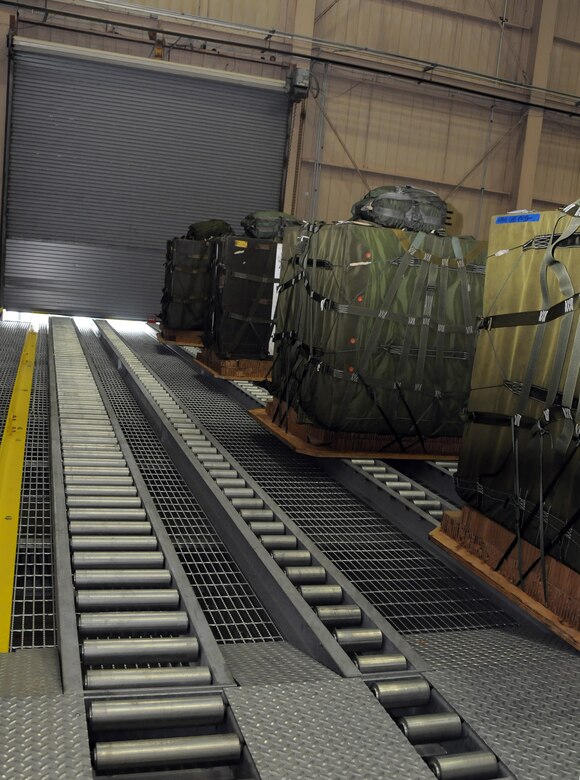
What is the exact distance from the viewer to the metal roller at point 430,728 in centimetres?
226

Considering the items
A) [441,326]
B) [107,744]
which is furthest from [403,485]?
[107,744]

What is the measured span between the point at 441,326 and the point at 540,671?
121 inches

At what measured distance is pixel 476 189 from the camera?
59.1 feet

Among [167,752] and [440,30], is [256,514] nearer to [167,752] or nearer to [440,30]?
[167,752]

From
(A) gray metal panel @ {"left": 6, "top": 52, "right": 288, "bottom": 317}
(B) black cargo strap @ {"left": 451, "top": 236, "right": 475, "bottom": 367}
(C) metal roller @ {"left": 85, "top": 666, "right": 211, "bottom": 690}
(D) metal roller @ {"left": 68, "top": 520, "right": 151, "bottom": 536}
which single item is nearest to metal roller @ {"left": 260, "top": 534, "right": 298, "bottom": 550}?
(D) metal roller @ {"left": 68, "top": 520, "right": 151, "bottom": 536}

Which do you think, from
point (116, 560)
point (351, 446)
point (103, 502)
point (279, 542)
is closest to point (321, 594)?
point (279, 542)

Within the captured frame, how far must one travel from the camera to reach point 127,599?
10.0ft

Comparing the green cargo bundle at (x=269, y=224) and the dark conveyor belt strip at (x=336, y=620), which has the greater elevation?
the green cargo bundle at (x=269, y=224)

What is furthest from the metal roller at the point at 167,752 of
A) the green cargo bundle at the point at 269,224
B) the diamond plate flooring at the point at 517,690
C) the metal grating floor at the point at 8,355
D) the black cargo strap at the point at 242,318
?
the green cargo bundle at the point at 269,224

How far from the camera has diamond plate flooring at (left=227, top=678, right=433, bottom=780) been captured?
1.98 metres

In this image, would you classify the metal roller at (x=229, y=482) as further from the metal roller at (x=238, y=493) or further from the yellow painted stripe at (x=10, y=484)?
the yellow painted stripe at (x=10, y=484)

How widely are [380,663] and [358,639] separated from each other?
231 mm

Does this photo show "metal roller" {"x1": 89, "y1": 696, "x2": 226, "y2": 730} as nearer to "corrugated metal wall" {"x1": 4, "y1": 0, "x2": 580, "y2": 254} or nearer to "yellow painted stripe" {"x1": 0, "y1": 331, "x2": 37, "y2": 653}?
"yellow painted stripe" {"x1": 0, "y1": 331, "x2": 37, "y2": 653}

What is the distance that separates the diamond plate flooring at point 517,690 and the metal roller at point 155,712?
0.81 meters
